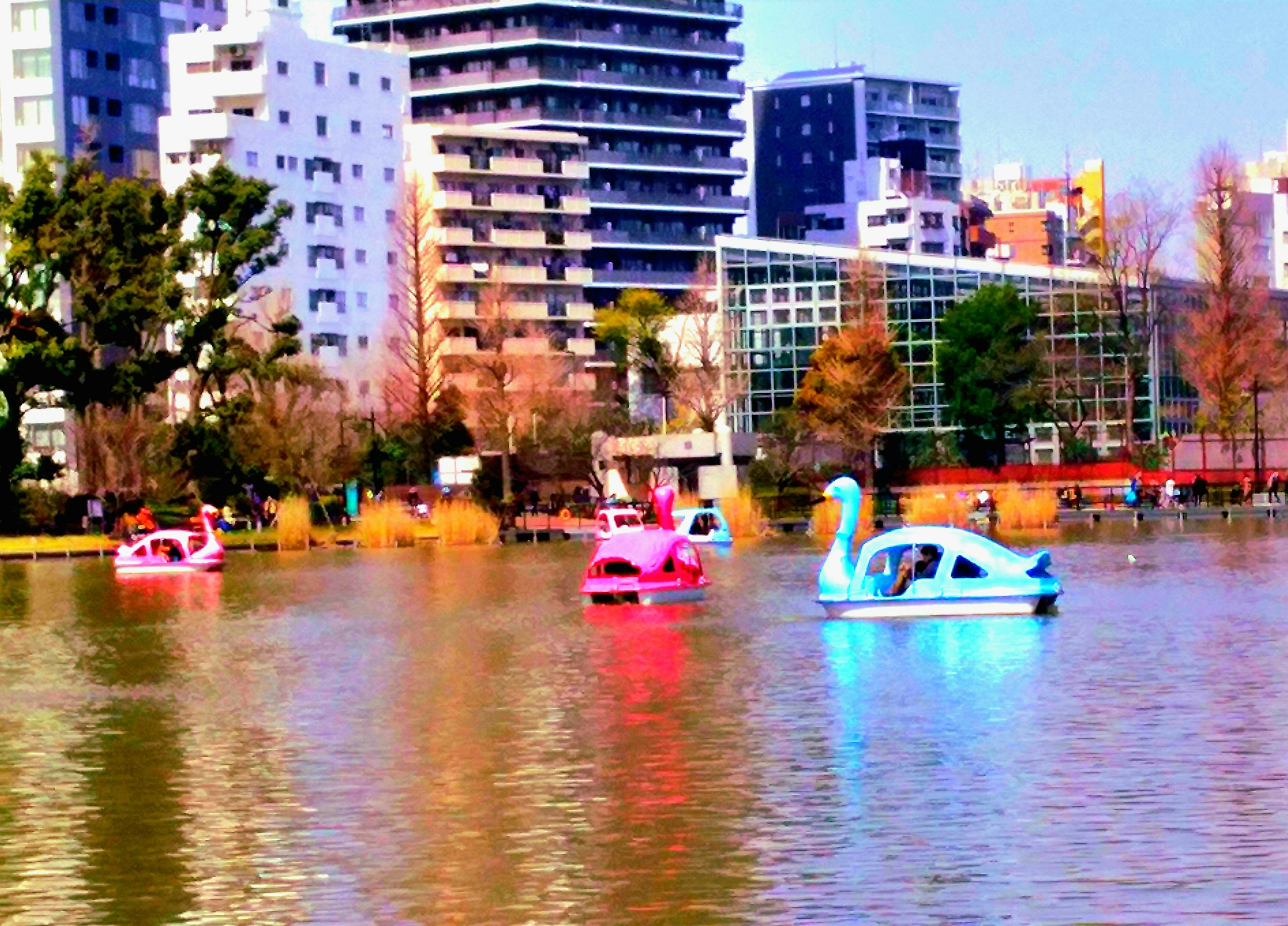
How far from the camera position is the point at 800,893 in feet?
60.6

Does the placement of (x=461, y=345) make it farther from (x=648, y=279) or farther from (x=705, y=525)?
(x=705, y=525)

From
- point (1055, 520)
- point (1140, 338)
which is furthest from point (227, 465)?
point (1140, 338)

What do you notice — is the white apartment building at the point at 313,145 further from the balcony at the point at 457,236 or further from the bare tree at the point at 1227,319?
the bare tree at the point at 1227,319

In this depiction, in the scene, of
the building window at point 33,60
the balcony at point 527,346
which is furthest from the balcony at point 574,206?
the building window at point 33,60

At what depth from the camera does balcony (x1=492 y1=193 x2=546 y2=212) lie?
167375mm

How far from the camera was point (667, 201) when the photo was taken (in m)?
187

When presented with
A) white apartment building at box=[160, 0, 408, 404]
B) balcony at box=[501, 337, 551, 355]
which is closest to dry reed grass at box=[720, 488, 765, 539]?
balcony at box=[501, 337, 551, 355]

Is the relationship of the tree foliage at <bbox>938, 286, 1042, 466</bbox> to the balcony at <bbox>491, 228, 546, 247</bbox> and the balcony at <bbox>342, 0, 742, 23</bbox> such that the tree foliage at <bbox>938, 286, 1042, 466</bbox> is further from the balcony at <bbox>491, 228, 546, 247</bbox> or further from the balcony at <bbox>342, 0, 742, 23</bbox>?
the balcony at <bbox>342, 0, 742, 23</bbox>

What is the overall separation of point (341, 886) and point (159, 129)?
13723 cm

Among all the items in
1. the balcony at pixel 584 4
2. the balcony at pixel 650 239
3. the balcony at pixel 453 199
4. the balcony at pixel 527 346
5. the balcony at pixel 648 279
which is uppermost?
the balcony at pixel 584 4

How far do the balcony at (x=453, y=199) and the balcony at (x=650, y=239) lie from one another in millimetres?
15002

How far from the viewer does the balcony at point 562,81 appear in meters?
182

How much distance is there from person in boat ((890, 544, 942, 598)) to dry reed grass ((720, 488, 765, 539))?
43.2 meters

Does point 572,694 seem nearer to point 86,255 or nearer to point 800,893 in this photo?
point 800,893
